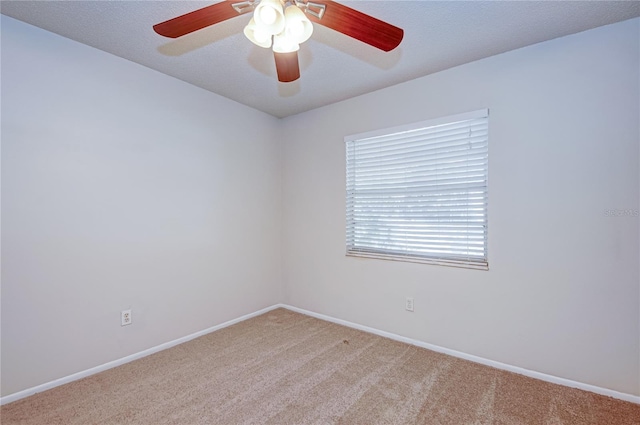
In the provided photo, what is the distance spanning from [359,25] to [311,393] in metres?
2.16

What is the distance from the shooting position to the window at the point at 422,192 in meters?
2.47

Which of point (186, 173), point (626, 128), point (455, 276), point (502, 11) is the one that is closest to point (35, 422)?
point (186, 173)

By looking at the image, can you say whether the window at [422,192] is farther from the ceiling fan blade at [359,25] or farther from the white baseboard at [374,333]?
the ceiling fan blade at [359,25]

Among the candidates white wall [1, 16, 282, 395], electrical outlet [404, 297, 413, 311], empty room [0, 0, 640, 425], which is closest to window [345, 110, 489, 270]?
empty room [0, 0, 640, 425]

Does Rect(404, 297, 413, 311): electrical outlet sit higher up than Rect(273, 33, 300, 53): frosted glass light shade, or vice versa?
Rect(273, 33, 300, 53): frosted glass light shade

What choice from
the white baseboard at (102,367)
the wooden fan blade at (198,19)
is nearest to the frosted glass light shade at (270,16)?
the wooden fan blade at (198,19)

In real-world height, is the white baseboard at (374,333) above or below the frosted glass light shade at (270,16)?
below

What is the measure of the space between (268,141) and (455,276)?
2.53m

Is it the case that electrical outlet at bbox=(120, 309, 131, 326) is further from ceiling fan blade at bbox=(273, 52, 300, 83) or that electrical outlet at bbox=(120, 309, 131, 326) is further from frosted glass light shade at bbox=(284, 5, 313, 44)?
frosted glass light shade at bbox=(284, 5, 313, 44)

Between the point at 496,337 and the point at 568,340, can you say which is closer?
the point at 568,340

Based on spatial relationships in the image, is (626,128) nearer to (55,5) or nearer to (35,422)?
(55,5)

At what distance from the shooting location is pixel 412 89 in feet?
9.05

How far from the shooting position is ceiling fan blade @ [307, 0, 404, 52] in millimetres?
1276

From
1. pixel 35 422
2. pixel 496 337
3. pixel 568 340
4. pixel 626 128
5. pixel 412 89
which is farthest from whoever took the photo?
pixel 412 89
